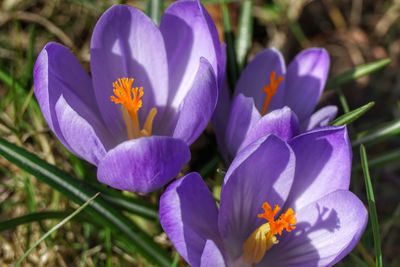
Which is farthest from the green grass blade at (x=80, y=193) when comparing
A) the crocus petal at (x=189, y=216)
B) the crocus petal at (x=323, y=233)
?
the crocus petal at (x=323, y=233)

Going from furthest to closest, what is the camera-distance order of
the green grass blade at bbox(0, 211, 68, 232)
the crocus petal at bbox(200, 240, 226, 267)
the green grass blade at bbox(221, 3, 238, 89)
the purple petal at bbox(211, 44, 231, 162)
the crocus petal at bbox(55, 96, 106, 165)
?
the green grass blade at bbox(221, 3, 238, 89)
the purple petal at bbox(211, 44, 231, 162)
the green grass blade at bbox(0, 211, 68, 232)
the crocus petal at bbox(55, 96, 106, 165)
the crocus petal at bbox(200, 240, 226, 267)

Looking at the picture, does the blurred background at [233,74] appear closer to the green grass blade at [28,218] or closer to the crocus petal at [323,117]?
the green grass blade at [28,218]

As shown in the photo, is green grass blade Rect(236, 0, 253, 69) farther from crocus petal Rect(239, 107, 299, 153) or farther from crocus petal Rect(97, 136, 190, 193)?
crocus petal Rect(97, 136, 190, 193)

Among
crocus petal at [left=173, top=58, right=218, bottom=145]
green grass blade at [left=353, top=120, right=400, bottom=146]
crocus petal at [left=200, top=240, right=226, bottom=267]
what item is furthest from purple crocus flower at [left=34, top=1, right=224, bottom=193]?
green grass blade at [left=353, top=120, right=400, bottom=146]

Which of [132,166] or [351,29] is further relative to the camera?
[351,29]

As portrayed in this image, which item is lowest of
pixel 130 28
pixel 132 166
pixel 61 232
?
pixel 61 232

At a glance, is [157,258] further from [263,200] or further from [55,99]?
[55,99]

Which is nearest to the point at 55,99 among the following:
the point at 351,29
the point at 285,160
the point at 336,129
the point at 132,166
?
the point at 132,166
